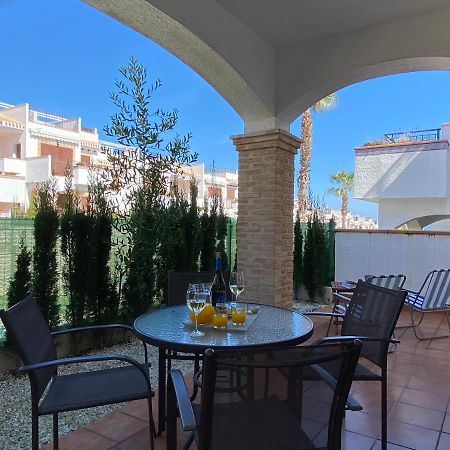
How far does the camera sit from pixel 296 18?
10.9 ft

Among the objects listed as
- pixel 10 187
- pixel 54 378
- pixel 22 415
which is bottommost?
pixel 22 415

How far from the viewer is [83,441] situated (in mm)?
2080

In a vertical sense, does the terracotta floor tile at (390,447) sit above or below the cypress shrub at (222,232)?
below

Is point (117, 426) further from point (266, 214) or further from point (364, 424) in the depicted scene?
point (266, 214)

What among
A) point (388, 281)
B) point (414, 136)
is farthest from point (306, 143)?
point (388, 281)

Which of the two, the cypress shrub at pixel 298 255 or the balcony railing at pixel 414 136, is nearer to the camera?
the cypress shrub at pixel 298 255

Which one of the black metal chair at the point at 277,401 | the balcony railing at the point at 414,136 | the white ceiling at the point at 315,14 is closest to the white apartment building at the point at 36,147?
the balcony railing at the point at 414,136

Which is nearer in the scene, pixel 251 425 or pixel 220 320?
pixel 251 425

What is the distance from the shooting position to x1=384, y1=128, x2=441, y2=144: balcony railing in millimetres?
10883

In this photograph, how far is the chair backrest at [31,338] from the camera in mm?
1575

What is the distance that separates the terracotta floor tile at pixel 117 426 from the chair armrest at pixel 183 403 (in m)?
0.82

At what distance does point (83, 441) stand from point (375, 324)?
5.63 ft

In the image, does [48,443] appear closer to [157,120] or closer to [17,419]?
[17,419]

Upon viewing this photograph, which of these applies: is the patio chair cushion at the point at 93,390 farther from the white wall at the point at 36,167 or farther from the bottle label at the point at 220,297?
the white wall at the point at 36,167
